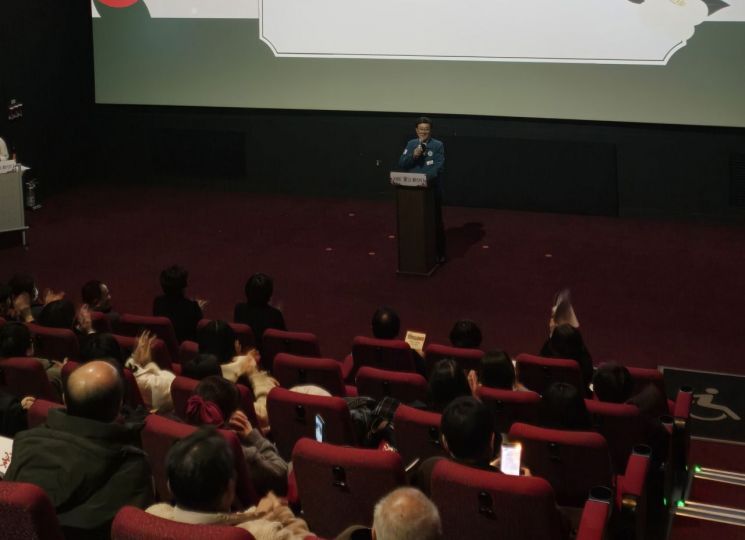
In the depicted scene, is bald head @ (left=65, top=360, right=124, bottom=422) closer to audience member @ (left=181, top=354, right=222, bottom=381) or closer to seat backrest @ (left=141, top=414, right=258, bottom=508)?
seat backrest @ (left=141, top=414, right=258, bottom=508)

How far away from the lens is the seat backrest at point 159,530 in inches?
88.0

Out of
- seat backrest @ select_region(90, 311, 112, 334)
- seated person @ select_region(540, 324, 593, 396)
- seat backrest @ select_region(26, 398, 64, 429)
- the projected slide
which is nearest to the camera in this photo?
seat backrest @ select_region(26, 398, 64, 429)

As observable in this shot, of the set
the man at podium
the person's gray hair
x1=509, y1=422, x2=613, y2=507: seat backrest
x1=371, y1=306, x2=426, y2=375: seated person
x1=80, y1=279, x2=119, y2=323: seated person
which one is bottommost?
x1=509, y1=422, x2=613, y2=507: seat backrest

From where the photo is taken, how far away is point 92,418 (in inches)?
113

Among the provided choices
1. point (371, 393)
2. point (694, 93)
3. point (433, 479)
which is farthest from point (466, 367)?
point (694, 93)

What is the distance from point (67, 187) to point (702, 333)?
7822 mm

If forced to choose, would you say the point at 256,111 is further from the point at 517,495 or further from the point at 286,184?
the point at 517,495

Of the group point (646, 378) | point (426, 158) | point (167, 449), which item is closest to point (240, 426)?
point (167, 449)

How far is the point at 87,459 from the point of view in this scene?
9.05 ft

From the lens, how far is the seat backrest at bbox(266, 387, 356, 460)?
3.71m

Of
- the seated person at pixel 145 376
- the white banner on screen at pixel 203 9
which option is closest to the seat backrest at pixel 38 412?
the seated person at pixel 145 376

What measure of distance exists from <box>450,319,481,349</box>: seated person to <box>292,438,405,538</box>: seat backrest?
6.50 ft

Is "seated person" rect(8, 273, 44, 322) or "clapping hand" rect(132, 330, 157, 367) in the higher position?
"seated person" rect(8, 273, 44, 322)

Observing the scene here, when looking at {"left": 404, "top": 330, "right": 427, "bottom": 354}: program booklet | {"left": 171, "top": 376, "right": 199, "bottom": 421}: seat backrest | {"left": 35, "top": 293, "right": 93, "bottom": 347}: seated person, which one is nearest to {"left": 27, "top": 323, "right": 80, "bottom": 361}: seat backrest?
{"left": 35, "top": 293, "right": 93, "bottom": 347}: seated person
